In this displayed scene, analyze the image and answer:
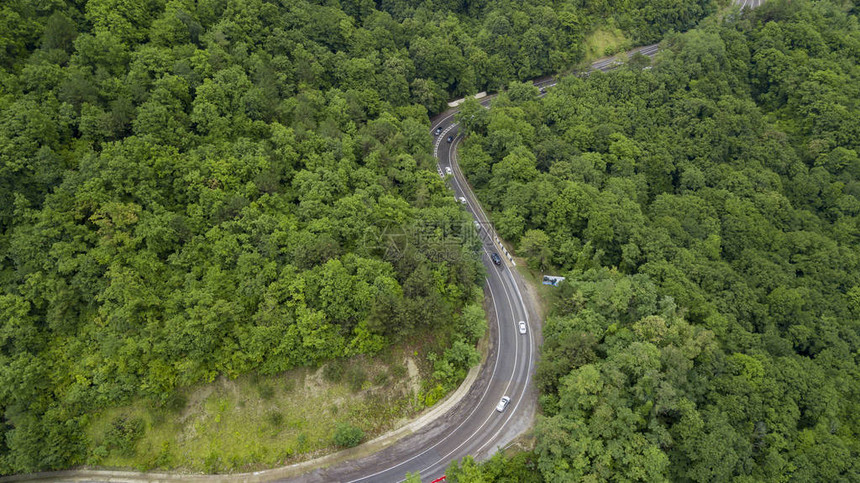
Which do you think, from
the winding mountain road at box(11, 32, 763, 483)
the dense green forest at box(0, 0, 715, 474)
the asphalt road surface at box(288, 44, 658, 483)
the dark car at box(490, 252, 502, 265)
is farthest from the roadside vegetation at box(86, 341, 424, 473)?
the dark car at box(490, 252, 502, 265)

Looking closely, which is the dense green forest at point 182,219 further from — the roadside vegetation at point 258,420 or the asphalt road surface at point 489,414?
the asphalt road surface at point 489,414

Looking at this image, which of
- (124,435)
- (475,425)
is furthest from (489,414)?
(124,435)

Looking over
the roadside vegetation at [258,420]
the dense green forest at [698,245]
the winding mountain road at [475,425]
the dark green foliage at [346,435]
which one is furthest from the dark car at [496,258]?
the dark green foliage at [346,435]

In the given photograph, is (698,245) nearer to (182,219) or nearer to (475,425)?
(475,425)

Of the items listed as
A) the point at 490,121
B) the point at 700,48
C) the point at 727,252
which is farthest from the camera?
the point at 700,48

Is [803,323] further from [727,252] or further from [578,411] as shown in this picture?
[578,411]

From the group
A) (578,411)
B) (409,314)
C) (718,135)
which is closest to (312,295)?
(409,314)
